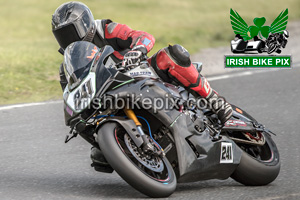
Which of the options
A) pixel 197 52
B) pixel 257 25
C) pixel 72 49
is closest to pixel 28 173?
pixel 72 49

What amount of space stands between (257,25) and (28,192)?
11.2m

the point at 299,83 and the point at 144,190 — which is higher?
the point at 144,190

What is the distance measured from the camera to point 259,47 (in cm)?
1260

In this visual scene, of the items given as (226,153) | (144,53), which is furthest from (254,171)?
(144,53)

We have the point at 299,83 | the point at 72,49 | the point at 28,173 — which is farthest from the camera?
the point at 299,83

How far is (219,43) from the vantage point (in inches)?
557

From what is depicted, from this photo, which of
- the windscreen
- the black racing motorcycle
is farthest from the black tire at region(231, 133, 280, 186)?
the windscreen

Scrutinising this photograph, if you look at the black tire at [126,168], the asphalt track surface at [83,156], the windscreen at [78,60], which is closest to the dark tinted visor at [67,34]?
the windscreen at [78,60]

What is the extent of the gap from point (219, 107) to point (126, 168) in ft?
4.07

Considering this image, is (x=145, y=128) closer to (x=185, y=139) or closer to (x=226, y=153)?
(x=185, y=139)

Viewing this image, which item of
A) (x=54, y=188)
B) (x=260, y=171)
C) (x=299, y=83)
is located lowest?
(x=299, y=83)

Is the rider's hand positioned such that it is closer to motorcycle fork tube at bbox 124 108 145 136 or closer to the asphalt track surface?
motorcycle fork tube at bbox 124 108 145 136

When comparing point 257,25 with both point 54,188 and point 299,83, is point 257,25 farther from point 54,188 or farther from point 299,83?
point 54,188

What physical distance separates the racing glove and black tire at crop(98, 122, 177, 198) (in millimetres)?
934
